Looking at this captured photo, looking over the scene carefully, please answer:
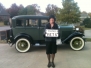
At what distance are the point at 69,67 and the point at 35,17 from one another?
3.72m

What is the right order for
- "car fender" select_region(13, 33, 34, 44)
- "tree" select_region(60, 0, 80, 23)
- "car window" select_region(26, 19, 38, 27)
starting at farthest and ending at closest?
"tree" select_region(60, 0, 80, 23)
"car window" select_region(26, 19, 38, 27)
"car fender" select_region(13, 33, 34, 44)

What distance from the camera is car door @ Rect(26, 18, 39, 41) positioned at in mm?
8227

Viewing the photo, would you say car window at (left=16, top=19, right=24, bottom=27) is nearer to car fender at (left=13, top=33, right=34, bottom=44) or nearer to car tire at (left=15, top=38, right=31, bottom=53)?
car fender at (left=13, top=33, right=34, bottom=44)

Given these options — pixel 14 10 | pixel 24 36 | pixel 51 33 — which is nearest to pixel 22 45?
pixel 24 36

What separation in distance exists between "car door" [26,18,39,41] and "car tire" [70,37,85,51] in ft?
6.16

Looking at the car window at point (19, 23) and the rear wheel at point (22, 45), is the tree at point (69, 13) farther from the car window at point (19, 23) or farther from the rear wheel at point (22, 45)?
the rear wheel at point (22, 45)

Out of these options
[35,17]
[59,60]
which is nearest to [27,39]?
[35,17]

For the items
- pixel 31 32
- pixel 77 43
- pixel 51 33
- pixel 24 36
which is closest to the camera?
pixel 51 33

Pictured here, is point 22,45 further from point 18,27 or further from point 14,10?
point 14,10

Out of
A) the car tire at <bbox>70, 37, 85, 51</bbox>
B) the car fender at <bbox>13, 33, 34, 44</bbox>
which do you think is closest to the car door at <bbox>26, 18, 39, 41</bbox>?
the car fender at <bbox>13, 33, 34, 44</bbox>

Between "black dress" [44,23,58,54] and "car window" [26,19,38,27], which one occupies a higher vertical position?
"car window" [26,19,38,27]

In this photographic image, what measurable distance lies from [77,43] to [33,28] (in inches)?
96.5

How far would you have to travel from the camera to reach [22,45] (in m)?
8.09

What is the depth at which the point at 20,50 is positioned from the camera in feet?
26.3
